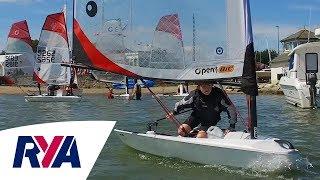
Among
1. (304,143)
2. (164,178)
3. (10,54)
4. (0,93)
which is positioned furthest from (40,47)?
(164,178)

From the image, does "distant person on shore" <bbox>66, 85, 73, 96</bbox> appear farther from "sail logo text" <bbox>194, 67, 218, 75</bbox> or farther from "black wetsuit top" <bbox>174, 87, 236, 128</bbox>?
"sail logo text" <bbox>194, 67, 218, 75</bbox>

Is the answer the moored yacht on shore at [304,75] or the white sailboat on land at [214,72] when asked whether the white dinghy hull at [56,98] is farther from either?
the white sailboat on land at [214,72]

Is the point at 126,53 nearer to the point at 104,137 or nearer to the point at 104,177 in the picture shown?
the point at 104,177

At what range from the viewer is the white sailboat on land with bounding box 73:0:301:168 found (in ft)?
25.3

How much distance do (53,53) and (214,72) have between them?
88.5ft

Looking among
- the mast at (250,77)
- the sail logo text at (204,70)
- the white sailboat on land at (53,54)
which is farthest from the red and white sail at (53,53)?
the mast at (250,77)

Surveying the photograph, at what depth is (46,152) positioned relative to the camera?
14.9 ft

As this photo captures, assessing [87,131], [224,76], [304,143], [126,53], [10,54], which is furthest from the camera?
[10,54]

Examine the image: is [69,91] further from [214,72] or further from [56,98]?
[214,72]

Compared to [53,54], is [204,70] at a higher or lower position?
lower

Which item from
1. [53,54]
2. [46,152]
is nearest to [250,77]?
[46,152]

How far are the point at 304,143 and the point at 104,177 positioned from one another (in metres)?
5.54

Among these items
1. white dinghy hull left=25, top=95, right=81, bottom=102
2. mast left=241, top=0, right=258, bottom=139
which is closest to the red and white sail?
white dinghy hull left=25, top=95, right=81, bottom=102

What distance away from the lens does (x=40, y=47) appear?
112ft
